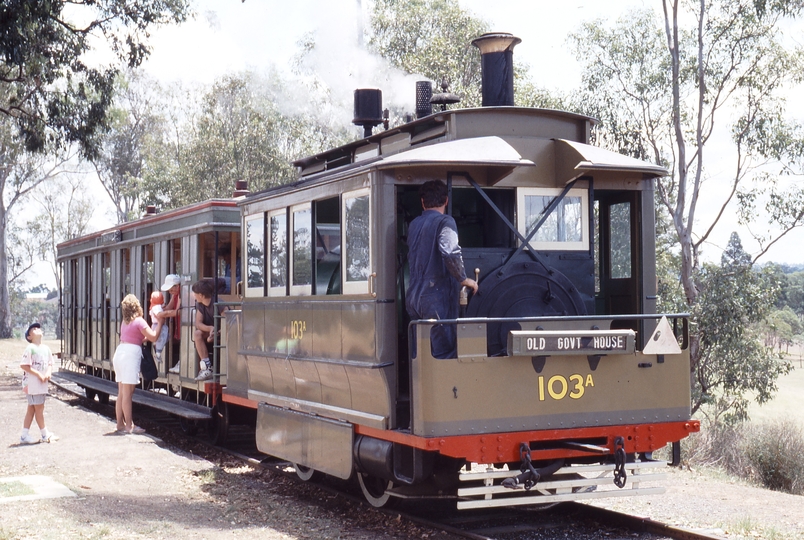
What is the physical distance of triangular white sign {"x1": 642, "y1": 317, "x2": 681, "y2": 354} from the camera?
676 cm

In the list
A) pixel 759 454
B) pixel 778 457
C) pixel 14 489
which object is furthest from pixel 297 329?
pixel 778 457

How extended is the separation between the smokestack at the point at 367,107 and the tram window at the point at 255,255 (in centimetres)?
150

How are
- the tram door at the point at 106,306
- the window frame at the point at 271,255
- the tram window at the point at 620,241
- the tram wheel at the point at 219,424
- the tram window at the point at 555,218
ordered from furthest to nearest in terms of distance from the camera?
1. the tram door at the point at 106,306
2. the tram wheel at the point at 219,424
3. the window frame at the point at 271,255
4. the tram window at the point at 620,241
5. the tram window at the point at 555,218

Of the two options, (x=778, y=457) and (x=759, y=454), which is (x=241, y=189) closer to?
(x=759, y=454)

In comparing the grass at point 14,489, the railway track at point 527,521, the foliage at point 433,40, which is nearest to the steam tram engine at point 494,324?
the railway track at point 527,521

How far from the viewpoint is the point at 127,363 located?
1211 cm

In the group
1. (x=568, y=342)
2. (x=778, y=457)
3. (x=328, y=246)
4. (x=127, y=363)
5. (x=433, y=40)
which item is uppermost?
(x=433, y=40)

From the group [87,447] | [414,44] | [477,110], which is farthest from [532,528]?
[414,44]

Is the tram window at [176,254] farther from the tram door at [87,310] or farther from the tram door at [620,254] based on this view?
the tram door at [620,254]

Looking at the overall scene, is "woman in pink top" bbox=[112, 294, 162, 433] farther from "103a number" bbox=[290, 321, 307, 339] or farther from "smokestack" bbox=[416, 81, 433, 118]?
"smokestack" bbox=[416, 81, 433, 118]

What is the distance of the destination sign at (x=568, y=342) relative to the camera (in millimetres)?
6215

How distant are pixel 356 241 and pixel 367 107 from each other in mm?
2950

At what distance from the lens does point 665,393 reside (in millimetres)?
6898

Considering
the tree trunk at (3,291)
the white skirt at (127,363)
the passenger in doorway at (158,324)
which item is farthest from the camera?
the tree trunk at (3,291)
